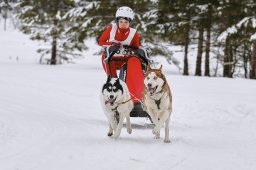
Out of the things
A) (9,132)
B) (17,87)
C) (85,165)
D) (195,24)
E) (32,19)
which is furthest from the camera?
(32,19)

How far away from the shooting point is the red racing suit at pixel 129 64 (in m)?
6.93

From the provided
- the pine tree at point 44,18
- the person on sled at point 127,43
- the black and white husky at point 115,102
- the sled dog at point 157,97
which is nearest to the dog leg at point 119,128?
the black and white husky at point 115,102

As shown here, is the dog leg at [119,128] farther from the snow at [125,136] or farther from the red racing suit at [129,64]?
the red racing suit at [129,64]

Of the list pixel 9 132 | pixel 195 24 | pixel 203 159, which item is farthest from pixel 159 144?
pixel 195 24

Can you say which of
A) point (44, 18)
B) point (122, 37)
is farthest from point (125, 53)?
point (44, 18)

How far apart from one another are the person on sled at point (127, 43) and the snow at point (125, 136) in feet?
2.62

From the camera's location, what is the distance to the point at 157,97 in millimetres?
5957

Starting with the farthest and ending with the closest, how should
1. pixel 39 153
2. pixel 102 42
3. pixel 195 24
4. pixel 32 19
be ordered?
pixel 32 19, pixel 195 24, pixel 102 42, pixel 39 153

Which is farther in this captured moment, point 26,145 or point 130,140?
point 130,140

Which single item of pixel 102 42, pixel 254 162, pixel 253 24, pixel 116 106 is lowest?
pixel 254 162

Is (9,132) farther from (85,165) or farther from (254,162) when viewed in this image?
(254,162)

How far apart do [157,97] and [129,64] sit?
46.2 inches

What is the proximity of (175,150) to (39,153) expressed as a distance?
5.90 feet

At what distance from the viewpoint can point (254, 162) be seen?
5.06m
